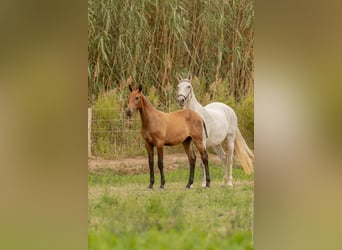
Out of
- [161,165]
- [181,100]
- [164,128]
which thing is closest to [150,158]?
[161,165]

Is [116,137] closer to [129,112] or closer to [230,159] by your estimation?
[129,112]

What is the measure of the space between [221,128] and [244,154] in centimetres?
24

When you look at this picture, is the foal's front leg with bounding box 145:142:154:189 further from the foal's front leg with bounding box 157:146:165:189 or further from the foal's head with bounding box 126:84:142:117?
the foal's head with bounding box 126:84:142:117

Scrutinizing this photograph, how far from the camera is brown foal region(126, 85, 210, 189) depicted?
11.1 ft

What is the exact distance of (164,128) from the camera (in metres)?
3.41

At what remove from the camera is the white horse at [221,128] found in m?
3.30

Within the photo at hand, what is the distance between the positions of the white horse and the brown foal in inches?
2.2

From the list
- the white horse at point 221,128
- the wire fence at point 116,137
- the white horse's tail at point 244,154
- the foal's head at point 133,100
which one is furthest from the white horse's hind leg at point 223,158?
the foal's head at point 133,100

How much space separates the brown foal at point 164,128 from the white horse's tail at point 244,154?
22cm
